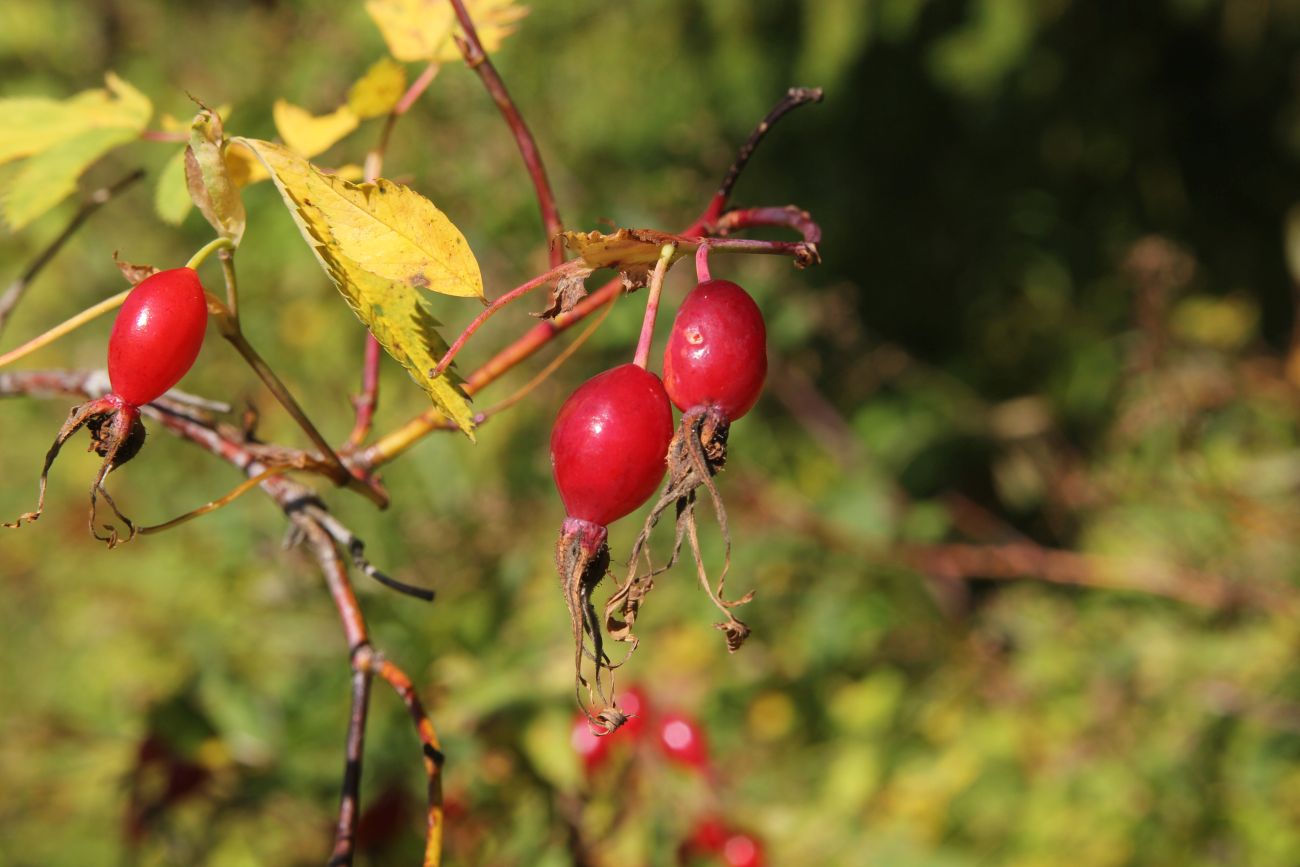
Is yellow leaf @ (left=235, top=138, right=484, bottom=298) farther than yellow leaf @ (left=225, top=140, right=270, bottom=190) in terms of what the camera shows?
No

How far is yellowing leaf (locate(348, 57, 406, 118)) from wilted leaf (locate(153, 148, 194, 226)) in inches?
4.8

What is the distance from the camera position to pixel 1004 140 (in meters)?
2.65

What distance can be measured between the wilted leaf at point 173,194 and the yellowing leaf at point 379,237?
239mm

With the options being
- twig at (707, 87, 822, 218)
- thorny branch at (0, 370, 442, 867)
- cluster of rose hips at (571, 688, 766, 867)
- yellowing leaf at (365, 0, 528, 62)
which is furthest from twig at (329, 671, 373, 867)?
cluster of rose hips at (571, 688, 766, 867)

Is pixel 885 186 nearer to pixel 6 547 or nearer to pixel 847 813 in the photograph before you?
pixel 847 813

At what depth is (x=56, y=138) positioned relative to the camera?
28.7 inches

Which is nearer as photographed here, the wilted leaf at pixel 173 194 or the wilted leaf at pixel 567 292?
the wilted leaf at pixel 567 292

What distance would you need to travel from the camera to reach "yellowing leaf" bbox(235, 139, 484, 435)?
1.62 ft

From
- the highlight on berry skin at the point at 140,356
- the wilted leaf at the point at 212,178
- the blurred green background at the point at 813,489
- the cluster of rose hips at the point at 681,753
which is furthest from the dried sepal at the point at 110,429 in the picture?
the cluster of rose hips at the point at 681,753

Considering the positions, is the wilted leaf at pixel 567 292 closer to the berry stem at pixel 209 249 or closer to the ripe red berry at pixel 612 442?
the ripe red berry at pixel 612 442

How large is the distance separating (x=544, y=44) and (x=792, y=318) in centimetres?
117

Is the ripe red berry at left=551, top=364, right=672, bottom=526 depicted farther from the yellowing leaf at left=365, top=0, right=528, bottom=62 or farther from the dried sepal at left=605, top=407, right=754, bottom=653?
the yellowing leaf at left=365, top=0, right=528, bottom=62

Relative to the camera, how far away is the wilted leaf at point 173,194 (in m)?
0.72

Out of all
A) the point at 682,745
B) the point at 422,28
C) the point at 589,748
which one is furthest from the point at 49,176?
the point at 682,745
